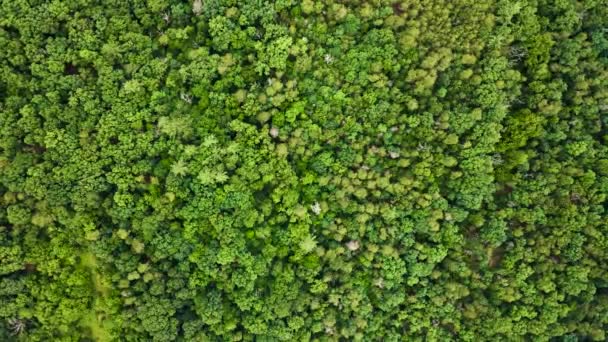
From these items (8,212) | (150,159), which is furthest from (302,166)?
(8,212)

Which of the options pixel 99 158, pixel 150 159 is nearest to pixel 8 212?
pixel 99 158

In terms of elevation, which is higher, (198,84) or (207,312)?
(198,84)

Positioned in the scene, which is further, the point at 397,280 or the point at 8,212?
the point at 397,280

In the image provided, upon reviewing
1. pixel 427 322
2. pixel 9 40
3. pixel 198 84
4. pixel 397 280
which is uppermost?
pixel 9 40

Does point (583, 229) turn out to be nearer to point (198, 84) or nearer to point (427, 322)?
point (427, 322)

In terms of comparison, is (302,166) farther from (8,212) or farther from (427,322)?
(8,212)

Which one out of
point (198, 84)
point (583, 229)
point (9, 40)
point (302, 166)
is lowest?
point (583, 229)
